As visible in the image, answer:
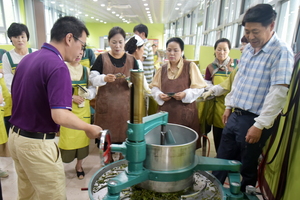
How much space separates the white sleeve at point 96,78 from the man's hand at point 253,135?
1.34 metres

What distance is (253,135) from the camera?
1307 millimetres

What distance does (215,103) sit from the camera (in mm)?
2412

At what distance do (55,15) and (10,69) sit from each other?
10.7 m

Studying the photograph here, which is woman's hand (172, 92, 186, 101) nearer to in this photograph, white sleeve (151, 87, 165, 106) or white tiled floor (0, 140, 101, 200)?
white sleeve (151, 87, 165, 106)

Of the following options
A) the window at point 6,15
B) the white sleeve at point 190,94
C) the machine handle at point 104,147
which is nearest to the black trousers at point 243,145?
the white sleeve at point 190,94

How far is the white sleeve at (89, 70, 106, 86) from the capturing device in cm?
204

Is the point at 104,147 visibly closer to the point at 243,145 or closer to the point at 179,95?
the point at 243,145

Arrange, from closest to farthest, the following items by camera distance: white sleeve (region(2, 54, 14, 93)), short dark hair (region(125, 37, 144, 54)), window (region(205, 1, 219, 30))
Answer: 1. white sleeve (region(2, 54, 14, 93))
2. short dark hair (region(125, 37, 144, 54))
3. window (region(205, 1, 219, 30))

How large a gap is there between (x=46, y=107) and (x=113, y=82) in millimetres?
984

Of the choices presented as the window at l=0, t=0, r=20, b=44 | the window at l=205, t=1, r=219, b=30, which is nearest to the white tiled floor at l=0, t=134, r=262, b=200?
the window at l=205, t=1, r=219, b=30

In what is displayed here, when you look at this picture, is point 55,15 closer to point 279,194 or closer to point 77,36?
point 77,36

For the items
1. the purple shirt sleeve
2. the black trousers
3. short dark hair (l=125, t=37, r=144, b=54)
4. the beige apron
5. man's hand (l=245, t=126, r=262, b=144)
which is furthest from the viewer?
short dark hair (l=125, t=37, r=144, b=54)

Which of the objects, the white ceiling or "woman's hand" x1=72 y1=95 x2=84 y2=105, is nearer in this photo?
"woman's hand" x1=72 y1=95 x2=84 y2=105

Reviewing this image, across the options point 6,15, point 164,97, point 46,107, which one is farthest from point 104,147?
point 6,15
